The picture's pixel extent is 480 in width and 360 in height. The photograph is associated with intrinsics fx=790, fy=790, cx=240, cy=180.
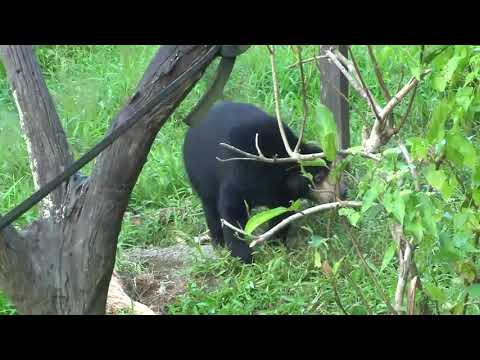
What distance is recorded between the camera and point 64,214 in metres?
2.81

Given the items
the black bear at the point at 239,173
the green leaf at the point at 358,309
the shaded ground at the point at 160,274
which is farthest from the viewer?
the black bear at the point at 239,173

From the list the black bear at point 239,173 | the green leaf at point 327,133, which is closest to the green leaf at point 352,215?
the green leaf at point 327,133

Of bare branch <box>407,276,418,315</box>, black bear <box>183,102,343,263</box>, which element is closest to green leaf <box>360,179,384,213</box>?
bare branch <box>407,276,418,315</box>

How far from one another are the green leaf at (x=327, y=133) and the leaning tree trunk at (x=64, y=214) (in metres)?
0.49

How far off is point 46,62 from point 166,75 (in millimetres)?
5600

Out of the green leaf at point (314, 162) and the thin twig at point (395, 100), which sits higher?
the thin twig at point (395, 100)

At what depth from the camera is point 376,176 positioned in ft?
7.80

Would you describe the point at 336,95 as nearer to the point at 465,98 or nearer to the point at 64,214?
the point at 64,214

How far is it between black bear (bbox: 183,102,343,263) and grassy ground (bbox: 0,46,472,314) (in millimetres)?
223

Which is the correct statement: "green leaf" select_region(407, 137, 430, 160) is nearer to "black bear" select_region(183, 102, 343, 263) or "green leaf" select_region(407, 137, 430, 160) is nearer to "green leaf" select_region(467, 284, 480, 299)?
"green leaf" select_region(467, 284, 480, 299)

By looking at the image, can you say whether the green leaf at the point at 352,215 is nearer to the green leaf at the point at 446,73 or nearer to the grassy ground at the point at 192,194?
the green leaf at the point at 446,73

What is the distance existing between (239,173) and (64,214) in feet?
8.25

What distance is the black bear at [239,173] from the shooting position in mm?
5207
